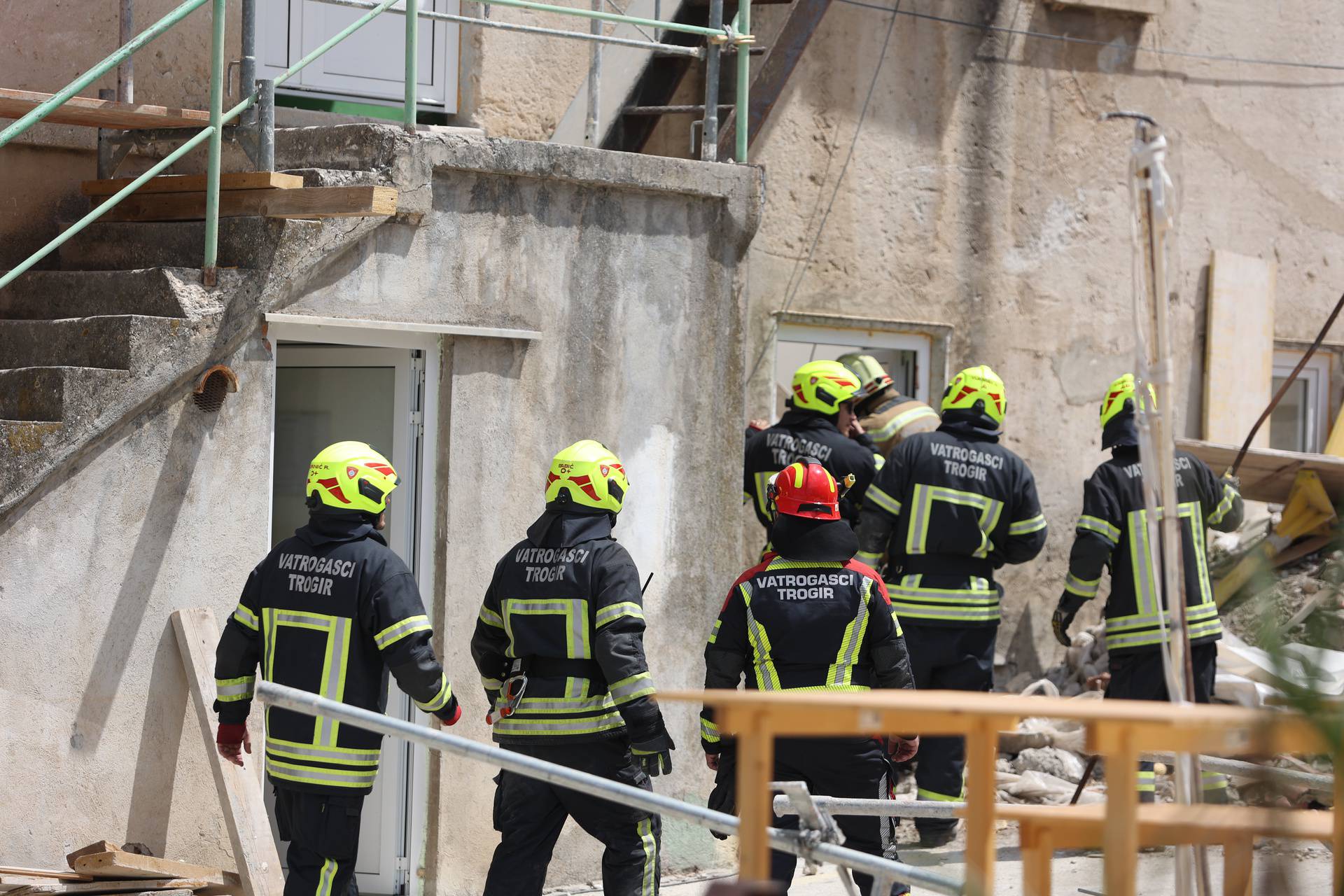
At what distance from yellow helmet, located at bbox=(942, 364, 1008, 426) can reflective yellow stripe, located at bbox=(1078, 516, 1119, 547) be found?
0.62 meters

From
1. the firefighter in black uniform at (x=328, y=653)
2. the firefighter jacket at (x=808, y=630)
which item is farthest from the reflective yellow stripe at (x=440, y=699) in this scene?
the firefighter jacket at (x=808, y=630)

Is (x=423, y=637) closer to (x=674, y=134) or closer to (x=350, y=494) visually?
(x=350, y=494)

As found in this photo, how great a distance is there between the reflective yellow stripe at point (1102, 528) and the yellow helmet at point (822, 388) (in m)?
1.25

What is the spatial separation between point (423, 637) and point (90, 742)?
140 centimetres

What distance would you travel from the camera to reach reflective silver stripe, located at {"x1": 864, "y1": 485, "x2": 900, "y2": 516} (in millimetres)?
7535

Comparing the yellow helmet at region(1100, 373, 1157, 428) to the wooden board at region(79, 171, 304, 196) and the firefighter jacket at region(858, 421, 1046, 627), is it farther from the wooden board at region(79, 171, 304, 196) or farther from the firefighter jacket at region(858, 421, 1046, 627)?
the wooden board at region(79, 171, 304, 196)

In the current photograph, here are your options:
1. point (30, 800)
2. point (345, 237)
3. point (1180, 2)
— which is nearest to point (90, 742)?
point (30, 800)

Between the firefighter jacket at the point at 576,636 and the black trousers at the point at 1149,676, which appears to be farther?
the black trousers at the point at 1149,676

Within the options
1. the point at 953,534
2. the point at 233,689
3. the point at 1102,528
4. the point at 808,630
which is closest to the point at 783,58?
the point at 953,534

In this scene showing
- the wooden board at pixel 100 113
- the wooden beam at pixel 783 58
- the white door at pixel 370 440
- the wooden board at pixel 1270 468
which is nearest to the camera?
the wooden board at pixel 100 113

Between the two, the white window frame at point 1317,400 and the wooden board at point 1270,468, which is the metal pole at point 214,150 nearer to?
the wooden board at point 1270,468

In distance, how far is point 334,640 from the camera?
18.1 feet

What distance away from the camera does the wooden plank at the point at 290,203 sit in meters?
5.94

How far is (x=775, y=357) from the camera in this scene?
30.1ft
